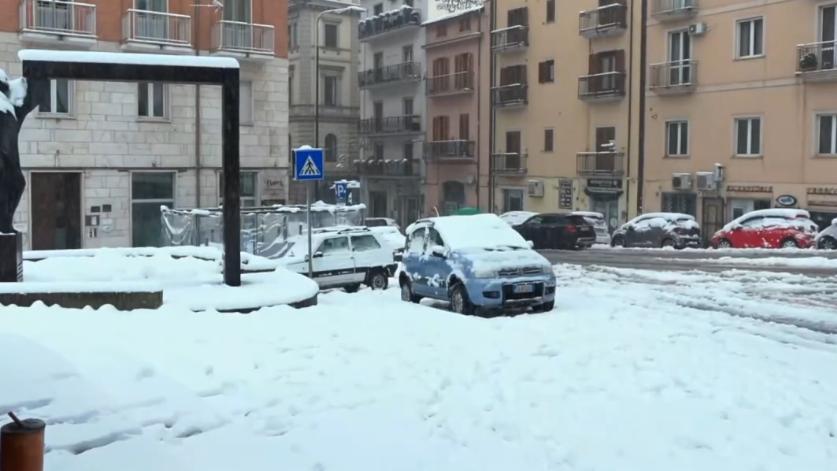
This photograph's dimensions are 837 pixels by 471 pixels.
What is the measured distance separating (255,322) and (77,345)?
2487 mm

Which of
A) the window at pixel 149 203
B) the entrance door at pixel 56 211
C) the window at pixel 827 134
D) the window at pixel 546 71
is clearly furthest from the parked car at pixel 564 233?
the entrance door at pixel 56 211

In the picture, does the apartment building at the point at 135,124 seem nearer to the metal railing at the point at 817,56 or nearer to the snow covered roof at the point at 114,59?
the snow covered roof at the point at 114,59

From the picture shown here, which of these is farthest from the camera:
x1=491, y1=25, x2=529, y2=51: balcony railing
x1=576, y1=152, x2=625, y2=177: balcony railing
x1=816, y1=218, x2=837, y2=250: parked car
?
x1=491, y1=25, x2=529, y2=51: balcony railing

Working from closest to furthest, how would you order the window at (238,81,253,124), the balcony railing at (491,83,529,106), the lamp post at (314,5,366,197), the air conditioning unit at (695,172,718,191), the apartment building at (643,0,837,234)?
the window at (238,81,253,124), the apartment building at (643,0,837,234), the air conditioning unit at (695,172,718,191), the lamp post at (314,5,366,197), the balcony railing at (491,83,529,106)

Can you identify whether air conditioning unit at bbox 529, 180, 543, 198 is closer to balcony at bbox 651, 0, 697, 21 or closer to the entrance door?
balcony at bbox 651, 0, 697, 21

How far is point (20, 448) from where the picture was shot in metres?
4.65

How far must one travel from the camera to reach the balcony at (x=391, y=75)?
177 ft

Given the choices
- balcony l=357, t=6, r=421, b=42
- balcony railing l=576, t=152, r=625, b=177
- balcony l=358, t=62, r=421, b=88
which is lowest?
balcony railing l=576, t=152, r=625, b=177

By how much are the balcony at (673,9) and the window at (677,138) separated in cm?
423

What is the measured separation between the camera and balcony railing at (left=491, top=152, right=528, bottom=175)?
46.6 meters

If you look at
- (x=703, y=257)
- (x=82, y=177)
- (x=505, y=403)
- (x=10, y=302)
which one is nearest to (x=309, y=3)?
(x=82, y=177)

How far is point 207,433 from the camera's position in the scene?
261 inches

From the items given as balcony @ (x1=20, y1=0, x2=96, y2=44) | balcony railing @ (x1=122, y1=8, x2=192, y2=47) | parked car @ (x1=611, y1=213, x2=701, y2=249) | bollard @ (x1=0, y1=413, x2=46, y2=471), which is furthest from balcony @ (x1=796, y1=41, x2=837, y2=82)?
bollard @ (x1=0, y1=413, x2=46, y2=471)

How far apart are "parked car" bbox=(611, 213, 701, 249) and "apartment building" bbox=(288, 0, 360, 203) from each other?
28446mm
